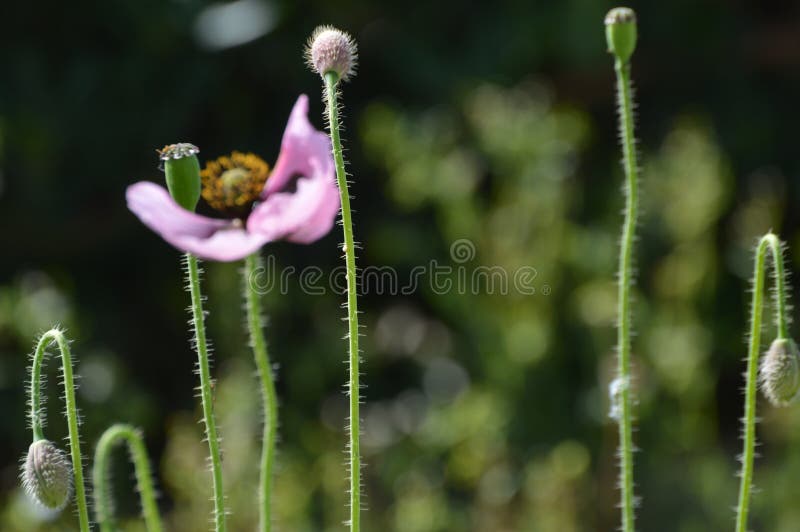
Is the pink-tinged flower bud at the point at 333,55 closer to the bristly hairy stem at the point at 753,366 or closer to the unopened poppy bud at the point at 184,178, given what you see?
the unopened poppy bud at the point at 184,178

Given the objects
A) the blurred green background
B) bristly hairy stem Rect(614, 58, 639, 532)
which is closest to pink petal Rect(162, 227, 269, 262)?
bristly hairy stem Rect(614, 58, 639, 532)

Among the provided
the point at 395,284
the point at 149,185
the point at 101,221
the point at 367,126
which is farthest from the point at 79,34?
the point at 149,185

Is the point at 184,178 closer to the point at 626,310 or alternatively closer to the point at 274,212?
the point at 274,212

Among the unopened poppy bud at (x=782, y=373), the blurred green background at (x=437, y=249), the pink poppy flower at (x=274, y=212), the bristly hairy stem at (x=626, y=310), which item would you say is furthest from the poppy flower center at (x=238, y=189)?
the blurred green background at (x=437, y=249)

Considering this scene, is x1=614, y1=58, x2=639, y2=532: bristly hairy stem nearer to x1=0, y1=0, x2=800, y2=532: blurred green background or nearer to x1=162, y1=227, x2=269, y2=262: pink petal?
x1=162, y1=227, x2=269, y2=262: pink petal

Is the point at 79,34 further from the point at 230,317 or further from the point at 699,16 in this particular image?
the point at 699,16

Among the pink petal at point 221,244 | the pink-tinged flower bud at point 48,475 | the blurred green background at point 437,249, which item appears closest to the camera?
the pink petal at point 221,244

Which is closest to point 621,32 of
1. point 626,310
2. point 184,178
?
point 626,310
